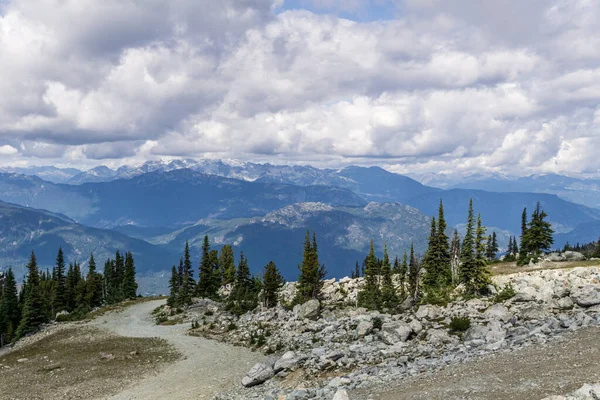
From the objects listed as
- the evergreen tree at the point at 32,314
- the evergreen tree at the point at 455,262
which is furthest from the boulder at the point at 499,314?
the evergreen tree at the point at 32,314

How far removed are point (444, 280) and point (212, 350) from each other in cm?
4764

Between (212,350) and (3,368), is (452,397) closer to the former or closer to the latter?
(212,350)

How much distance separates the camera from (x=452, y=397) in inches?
664

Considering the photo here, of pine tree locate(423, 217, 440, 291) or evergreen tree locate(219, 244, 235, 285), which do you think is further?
evergreen tree locate(219, 244, 235, 285)

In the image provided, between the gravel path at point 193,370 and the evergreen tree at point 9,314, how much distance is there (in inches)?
1535

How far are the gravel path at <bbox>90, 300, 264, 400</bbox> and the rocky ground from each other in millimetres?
2335

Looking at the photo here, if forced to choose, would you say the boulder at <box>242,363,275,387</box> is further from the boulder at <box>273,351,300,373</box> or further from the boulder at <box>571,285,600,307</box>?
the boulder at <box>571,285,600,307</box>

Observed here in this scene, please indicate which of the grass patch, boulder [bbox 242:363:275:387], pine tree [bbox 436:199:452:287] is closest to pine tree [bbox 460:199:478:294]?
pine tree [bbox 436:199:452:287]

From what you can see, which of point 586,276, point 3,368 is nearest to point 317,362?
point 3,368

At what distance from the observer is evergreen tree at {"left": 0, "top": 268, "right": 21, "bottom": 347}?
3180 inches

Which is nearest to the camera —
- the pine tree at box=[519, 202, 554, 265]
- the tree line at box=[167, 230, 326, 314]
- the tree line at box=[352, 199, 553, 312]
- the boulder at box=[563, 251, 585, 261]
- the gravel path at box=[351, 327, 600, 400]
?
the gravel path at box=[351, 327, 600, 400]

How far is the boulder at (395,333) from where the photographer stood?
31.8 metres

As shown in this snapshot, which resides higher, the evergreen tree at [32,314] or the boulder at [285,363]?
the boulder at [285,363]

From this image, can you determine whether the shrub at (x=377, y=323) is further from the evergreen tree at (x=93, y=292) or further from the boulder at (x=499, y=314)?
the evergreen tree at (x=93, y=292)
